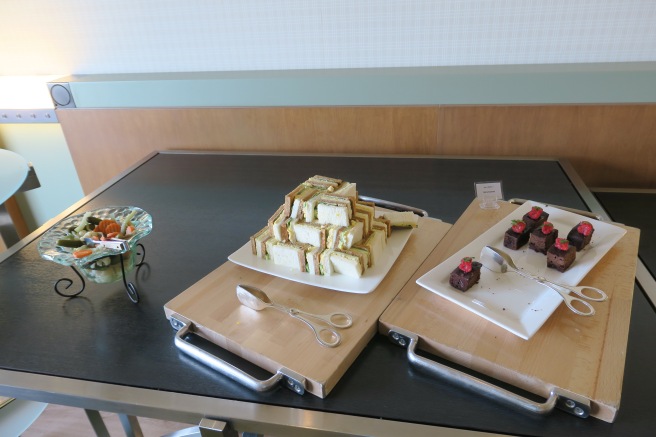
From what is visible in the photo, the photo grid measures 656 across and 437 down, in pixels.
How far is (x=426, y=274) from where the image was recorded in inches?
32.7

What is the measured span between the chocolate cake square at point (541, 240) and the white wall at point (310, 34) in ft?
2.45

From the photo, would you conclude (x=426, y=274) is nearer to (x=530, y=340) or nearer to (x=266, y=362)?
(x=530, y=340)

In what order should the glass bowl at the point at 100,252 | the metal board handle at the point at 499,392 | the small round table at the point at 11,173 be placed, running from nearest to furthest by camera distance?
1. the metal board handle at the point at 499,392
2. the glass bowl at the point at 100,252
3. the small round table at the point at 11,173

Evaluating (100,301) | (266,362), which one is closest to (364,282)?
(266,362)

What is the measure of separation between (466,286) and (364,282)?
0.17 m

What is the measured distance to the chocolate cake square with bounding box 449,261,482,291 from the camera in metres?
0.79

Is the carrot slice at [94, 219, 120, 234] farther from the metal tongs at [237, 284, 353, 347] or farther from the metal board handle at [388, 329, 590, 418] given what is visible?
the metal board handle at [388, 329, 590, 418]

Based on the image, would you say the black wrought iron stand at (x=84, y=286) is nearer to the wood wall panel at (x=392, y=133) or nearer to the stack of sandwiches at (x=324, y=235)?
the stack of sandwiches at (x=324, y=235)

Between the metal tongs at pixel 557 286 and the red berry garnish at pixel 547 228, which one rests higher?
the red berry garnish at pixel 547 228

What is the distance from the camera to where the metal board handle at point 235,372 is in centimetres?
68

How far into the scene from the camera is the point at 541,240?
Result: 0.88m

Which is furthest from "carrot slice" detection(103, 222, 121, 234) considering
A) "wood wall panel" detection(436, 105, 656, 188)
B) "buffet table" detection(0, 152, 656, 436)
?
"wood wall panel" detection(436, 105, 656, 188)

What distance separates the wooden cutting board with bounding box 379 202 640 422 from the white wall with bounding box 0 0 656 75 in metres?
0.80

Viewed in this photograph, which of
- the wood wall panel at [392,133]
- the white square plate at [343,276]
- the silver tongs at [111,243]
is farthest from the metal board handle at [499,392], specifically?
the wood wall panel at [392,133]
